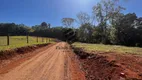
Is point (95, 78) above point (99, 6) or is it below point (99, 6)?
below

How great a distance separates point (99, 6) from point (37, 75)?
49.2 meters

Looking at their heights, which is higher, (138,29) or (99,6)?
(99,6)

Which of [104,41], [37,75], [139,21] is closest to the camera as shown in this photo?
[37,75]

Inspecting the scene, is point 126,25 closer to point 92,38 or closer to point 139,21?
point 139,21

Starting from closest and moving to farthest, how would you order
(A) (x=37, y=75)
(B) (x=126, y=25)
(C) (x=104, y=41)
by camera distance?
(A) (x=37, y=75)
(C) (x=104, y=41)
(B) (x=126, y=25)

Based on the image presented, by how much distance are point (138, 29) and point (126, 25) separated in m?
4.05

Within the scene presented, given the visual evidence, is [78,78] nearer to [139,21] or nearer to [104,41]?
[104,41]

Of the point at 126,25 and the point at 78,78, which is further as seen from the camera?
the point at 126,25

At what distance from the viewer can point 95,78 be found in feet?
27.9

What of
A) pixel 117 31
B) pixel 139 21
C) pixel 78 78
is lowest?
pixel 78 78

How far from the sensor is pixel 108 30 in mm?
55531

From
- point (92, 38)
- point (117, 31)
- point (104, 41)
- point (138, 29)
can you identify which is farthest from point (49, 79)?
point (92, 38)

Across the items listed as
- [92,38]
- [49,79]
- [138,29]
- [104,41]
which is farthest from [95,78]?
[92,38]

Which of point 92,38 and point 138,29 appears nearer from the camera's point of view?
point 138,29
